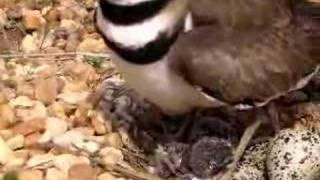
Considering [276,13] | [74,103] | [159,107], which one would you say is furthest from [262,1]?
[74,103]

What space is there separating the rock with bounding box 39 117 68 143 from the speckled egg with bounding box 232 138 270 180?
539mm

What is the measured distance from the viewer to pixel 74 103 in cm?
296

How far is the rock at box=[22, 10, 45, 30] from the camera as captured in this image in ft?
10.6

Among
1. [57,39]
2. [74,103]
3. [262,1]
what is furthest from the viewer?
[57,39]

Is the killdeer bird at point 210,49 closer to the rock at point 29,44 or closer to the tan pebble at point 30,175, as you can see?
the tan pebble at point 30,175

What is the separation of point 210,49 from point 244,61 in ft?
0.35

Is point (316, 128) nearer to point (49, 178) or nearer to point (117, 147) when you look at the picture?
point (117, 147)

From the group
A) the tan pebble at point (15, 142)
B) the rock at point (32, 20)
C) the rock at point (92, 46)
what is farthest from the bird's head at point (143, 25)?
the rock at point (32, 20)

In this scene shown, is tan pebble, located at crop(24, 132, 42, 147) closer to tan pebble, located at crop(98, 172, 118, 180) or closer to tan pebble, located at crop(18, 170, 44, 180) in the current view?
tan pebble, located at crop(18, 170, 44, 180)

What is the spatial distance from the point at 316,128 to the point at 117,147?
22.2 inches

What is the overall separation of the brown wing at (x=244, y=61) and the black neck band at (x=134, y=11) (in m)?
0.11

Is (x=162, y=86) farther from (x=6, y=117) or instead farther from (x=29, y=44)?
(x=29, y=44)

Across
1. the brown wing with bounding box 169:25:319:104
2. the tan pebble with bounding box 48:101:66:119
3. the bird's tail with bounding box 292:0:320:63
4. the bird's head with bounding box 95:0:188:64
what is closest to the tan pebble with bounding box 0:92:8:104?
the tan pebble with bounding box 48:101:66:119

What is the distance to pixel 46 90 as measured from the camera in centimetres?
Result: 299
